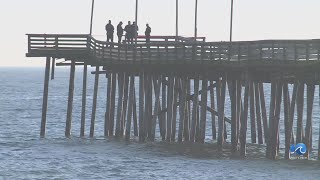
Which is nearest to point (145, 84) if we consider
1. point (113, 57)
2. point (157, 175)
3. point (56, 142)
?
point (113, 57)

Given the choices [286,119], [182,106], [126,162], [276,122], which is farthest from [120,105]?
[276,122]

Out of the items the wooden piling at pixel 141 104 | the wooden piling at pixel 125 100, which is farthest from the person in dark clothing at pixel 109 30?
the wooden piling at pixel 141 104

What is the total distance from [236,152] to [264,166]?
152 inches

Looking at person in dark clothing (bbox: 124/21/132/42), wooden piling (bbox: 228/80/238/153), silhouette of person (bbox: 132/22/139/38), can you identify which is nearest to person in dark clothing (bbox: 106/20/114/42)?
person in dark clothing (bbox: 124/21/132/42)

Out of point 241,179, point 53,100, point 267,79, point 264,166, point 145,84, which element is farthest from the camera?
point 53,100

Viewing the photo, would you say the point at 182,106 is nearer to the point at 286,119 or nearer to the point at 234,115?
the point at 234,115

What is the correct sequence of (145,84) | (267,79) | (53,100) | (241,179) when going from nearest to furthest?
(241,179), (267,79), (145,84), (53,100)

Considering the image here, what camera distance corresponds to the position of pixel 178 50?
47.9m

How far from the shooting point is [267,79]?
45688 millimetres

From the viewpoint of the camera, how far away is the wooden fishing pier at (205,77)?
42719 mm

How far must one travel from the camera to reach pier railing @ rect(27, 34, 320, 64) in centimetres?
4262

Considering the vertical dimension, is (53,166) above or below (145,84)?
below

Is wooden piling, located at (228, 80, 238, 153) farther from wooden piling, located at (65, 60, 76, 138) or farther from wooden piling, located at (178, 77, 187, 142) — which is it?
wooden piling, located at (65, 60, 76, 138)

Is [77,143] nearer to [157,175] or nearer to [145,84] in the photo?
[145,84]
